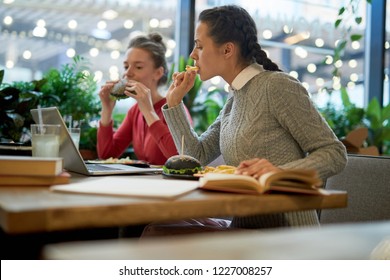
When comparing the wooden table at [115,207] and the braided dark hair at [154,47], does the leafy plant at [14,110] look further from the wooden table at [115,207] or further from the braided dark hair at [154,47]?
the wooden table at [115,207]

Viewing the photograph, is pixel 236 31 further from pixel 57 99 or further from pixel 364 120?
pixel 364 120

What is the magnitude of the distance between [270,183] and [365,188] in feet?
3.10

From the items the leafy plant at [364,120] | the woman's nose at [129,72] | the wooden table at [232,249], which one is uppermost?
the woman's nose at [129,72]

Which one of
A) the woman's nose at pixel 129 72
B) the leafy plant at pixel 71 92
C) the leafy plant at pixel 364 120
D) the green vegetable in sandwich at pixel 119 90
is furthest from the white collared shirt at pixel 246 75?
the leafy plant at pixel 364 120

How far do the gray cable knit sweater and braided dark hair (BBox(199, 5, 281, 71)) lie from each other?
3.0 inches

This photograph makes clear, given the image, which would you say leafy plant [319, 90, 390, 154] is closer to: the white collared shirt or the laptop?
the white collared shirt

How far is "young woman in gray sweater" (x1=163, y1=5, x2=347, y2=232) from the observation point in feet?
5.29

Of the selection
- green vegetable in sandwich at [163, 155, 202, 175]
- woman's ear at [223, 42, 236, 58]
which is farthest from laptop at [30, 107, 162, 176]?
woman's ear at [223, 42, 236, 58]

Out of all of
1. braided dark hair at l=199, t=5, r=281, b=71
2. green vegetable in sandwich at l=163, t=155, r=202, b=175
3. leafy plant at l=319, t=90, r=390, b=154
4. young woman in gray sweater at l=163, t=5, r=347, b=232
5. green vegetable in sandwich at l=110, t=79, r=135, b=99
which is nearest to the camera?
green vegetable in sandwich at l=163, t=155, r=202, b=175

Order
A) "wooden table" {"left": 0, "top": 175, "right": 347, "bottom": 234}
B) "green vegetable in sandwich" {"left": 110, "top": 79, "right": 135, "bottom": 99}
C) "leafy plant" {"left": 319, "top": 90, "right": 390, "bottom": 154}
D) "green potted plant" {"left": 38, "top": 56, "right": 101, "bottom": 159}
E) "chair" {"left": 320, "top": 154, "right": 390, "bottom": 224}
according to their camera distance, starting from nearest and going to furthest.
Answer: "wooden table" {"left": 0, "top": 175, "right": 347, "bottom": 234} → "chair" {"left": 320, "top": 154, "right": 390, "bottom": 224} → "green vegetable in sandwich" {"left": 110, "top": 79, "right": 135, "bottom": 99} → "green potted plant" {"left": 38, "top": 56, "right": 101, "bottom": 159} → "leafy plant" {"left": 319, "top": 90, "right": 390, "bottom": 154}

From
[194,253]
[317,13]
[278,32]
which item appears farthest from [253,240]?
[317,13]

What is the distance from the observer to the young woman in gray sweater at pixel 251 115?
1.61 metres

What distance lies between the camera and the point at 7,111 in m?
3.06

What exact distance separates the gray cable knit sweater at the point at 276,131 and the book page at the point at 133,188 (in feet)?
1.48
